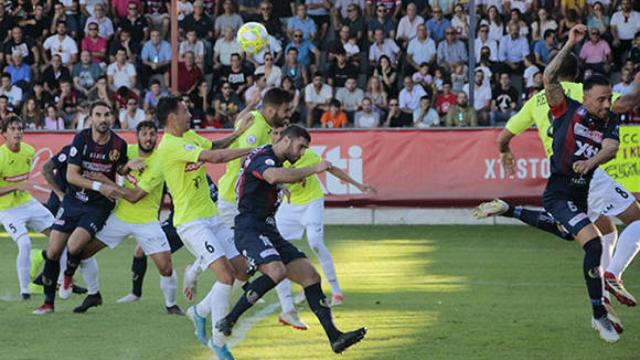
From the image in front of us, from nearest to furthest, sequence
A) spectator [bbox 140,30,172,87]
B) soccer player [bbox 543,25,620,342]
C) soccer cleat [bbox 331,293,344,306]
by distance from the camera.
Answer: soccer player [bbox 543,25,620,342] < soccer cleat [bbox 331,293,344,306] < spectator [bbox 140,30,172,87]

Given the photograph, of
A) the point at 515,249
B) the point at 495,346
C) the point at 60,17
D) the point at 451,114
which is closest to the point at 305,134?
the point at 495,346

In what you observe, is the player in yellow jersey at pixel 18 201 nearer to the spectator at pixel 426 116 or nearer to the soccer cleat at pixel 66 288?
the soccer cleat at pixel 66 288

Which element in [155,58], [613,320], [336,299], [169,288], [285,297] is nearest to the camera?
[613,320]

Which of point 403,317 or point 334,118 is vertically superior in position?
point 334,118

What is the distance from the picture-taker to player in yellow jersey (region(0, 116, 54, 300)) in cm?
1384

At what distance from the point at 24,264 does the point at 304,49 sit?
478 inches

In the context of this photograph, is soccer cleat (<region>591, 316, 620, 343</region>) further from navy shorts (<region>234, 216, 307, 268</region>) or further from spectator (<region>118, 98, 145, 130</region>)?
spectator (<region>118, 98, 145, 130</region>)

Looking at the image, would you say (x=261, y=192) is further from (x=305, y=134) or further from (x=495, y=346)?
(x=495, y=346)

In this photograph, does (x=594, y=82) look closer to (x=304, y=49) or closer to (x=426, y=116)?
(x=426, y=116)

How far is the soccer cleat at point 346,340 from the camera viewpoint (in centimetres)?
955

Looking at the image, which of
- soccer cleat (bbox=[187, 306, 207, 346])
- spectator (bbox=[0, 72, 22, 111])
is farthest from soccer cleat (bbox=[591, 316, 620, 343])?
spectator (bbox=[0, 72, 22, 111])

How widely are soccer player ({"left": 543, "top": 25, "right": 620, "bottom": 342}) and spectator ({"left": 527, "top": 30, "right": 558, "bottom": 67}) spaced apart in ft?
44.0

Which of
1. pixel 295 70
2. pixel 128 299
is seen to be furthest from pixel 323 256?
pixel 295 70

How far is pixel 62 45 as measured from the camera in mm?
25875
